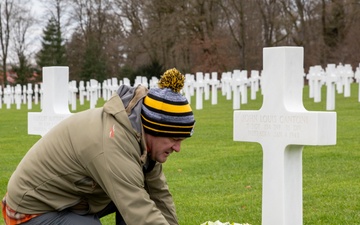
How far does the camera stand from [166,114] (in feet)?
14.9

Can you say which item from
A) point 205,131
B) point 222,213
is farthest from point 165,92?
point 205,131

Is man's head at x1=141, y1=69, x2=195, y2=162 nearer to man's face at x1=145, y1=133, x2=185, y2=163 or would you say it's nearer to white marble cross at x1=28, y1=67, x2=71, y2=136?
man's face at x1=145, y1=133, x2=185, y2=163

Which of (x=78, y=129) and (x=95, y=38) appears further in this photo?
(x=95, y=38)

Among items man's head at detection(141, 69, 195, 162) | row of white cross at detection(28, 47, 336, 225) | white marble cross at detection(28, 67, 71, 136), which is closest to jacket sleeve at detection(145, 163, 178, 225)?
man's head at detection(141, 69, 195, 162)

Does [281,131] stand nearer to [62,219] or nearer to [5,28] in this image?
[62,219]

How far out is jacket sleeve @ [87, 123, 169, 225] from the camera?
4.37 meters

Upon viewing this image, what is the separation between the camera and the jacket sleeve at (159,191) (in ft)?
17.3

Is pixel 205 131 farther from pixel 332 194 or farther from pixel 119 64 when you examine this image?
pixel 119 64

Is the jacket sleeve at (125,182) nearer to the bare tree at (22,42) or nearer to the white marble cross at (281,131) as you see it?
A: the white marble cross at (281,131)

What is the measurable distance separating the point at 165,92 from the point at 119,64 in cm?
5336

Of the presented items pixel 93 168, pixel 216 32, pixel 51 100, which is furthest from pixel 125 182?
pixel 216 32

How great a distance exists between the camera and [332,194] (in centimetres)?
900

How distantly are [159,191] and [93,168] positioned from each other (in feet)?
3.22

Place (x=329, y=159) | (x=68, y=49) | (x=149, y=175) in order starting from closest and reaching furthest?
1. (x=149, y=175)
2. (x=329, y=159)
3. (x=68, y=49)
